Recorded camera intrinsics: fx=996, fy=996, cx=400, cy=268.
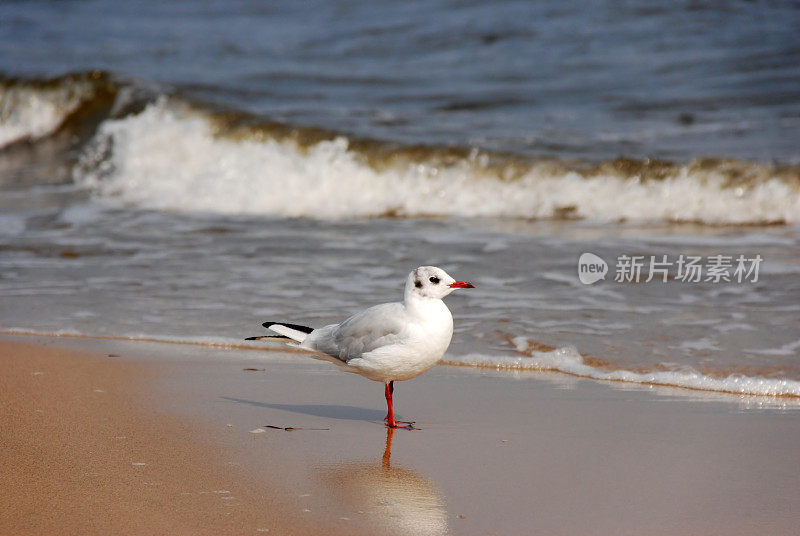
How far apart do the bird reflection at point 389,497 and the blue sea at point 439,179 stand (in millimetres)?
1606

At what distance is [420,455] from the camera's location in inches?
136

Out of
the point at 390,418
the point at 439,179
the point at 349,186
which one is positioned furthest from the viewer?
the point at 349,186

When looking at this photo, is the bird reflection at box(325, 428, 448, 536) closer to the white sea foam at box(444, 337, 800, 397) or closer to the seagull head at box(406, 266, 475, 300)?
the seagull head at box(406, 266, 475, 300)

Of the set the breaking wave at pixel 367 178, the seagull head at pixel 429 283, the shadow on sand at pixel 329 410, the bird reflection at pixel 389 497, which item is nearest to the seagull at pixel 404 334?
the seagull head at pixel 429 283

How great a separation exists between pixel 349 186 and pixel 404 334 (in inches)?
266

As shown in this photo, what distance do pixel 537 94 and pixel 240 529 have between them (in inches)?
441

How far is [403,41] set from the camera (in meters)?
16.7

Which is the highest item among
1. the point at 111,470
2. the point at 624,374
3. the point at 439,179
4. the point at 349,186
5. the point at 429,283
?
the point at 439,179

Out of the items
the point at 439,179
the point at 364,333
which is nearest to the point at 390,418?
the point at 364,333

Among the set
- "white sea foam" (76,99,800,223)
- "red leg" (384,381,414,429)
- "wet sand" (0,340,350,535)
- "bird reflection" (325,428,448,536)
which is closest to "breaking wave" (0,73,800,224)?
"white sea foam" (76,99,800,223)

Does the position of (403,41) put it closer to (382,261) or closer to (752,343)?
(382,261)

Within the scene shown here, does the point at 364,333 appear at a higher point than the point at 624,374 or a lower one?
higher

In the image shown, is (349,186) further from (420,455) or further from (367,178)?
(420,455)

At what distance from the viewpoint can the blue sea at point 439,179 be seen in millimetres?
5500
